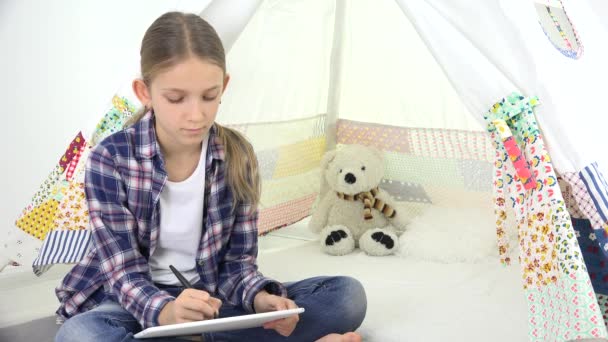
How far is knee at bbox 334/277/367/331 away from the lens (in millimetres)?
1489

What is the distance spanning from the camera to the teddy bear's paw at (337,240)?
7.00 feet

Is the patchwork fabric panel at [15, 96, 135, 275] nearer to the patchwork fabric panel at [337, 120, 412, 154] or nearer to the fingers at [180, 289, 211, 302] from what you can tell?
the fingers at [180, 289, 211, 302]

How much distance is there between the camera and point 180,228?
1.43m

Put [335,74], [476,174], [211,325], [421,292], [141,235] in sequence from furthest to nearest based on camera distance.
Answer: [335,74], [476,174], [421,292], [141,235], [211,325]

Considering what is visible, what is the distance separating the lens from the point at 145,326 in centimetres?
132

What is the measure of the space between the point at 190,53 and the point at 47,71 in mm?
1265

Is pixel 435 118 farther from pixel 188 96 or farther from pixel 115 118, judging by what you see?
pixel 188 96

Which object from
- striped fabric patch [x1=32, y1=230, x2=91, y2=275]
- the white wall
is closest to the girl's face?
striped fabric patch [x1=32, y1=230, x2=91, y2=275]

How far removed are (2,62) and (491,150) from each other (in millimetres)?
1522

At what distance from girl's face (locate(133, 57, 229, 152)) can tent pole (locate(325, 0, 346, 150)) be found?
111 cm

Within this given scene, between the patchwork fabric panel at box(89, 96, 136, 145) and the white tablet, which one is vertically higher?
the patchwork fabric panel at box(89, 96, 136, 145)

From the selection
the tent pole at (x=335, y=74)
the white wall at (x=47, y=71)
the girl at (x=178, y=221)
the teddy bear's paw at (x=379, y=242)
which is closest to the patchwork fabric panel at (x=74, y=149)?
the girl at (x=178, y=221)

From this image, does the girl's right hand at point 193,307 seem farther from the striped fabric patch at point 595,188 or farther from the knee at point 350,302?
the striped fabric patch at point 595,188

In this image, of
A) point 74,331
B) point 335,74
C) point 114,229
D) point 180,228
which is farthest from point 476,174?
point 74,331
